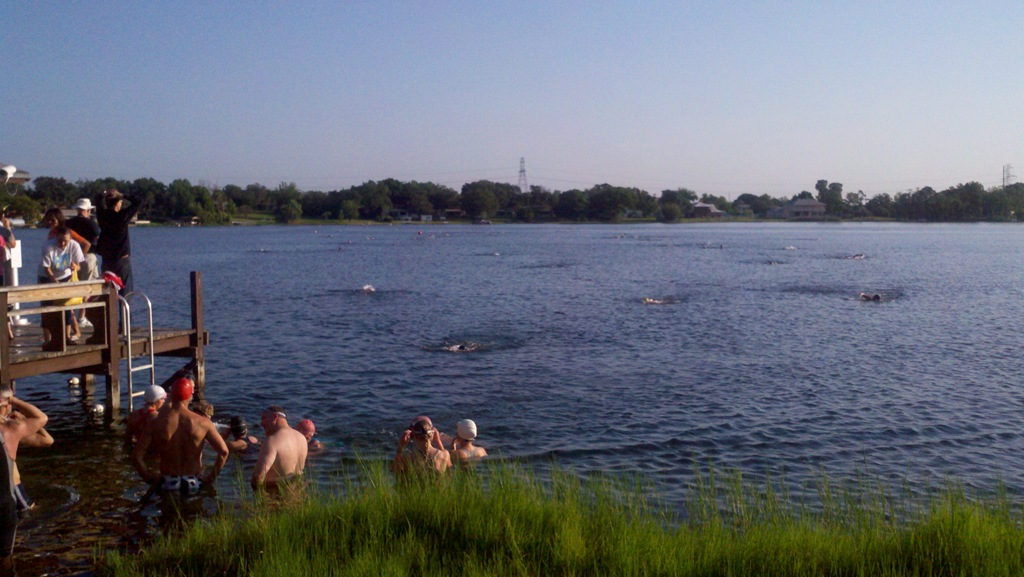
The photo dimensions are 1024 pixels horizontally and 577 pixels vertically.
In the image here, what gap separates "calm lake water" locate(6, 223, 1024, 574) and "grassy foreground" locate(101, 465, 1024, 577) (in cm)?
231

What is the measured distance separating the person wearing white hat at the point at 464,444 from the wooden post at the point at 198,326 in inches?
260

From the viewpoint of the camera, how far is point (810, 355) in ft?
76.2

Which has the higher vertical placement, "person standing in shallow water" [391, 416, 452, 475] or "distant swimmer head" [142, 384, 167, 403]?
"distant swimmer head" [142, 384, 167, 403]

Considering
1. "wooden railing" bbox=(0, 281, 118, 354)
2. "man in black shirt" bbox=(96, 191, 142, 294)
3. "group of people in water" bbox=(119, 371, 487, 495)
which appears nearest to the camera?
"group of people in water" bbox=(119, 371, 487, 495)

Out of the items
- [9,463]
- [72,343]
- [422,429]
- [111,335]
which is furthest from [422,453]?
[72,343]

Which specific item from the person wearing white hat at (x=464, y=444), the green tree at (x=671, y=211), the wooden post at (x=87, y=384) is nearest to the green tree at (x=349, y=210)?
the green tree at (x=671, y=211)

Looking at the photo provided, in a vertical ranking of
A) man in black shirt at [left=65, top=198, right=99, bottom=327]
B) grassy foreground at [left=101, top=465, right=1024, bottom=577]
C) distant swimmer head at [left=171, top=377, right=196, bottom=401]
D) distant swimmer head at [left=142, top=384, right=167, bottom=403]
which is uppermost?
man in black shirt at [left=65, top=198, right=99, bottom=327]

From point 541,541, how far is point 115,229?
10481 mm

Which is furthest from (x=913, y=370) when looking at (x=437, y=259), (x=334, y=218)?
(x=334, y=218)

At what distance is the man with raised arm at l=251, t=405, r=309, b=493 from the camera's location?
1037cm

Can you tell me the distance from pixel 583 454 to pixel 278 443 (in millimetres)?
4943

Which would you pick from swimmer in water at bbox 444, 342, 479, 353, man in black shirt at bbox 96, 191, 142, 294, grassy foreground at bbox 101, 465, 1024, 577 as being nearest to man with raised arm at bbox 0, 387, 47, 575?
grassy foreground at bbox 101, 465, 1024, 577

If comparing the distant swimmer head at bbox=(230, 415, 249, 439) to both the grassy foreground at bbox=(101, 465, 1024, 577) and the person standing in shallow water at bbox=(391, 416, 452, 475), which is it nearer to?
the person standing in shallow water at bbox=(391, 416, 452, 475)

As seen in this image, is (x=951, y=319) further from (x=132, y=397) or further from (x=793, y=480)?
(x=132, y=397)
